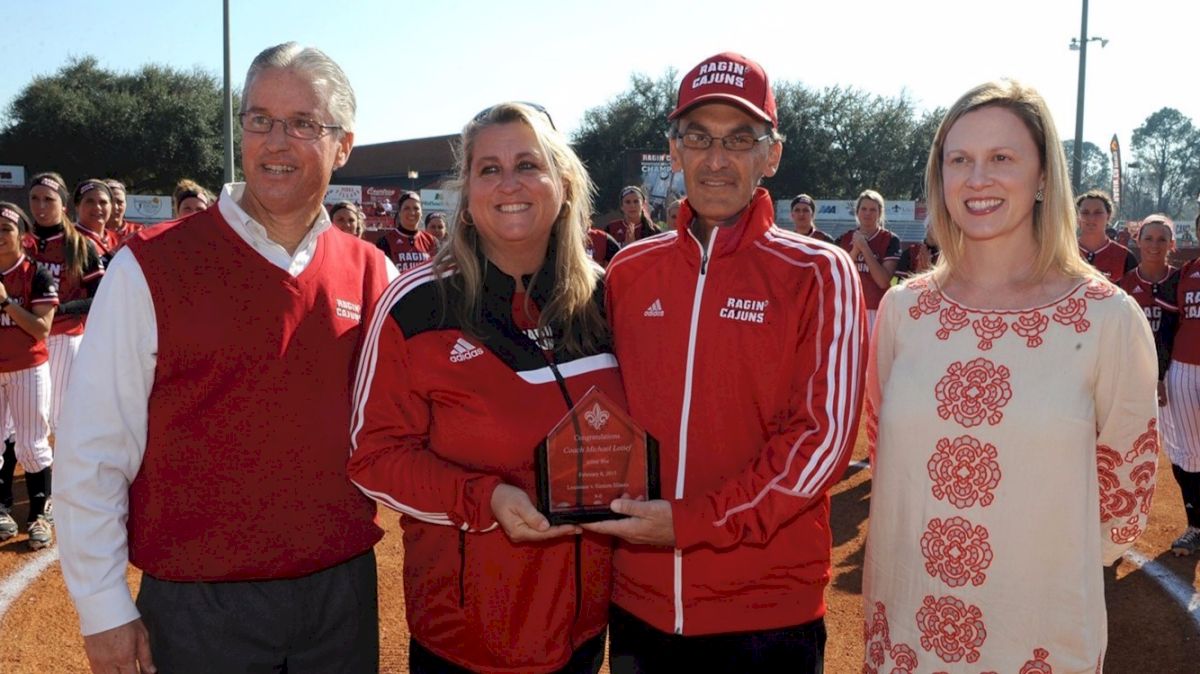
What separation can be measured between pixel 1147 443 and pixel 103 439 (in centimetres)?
275

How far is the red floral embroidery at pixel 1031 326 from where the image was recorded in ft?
7.77

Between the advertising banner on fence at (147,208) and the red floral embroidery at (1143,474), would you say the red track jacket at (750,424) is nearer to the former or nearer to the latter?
the red floral embroidery at (1143,474)

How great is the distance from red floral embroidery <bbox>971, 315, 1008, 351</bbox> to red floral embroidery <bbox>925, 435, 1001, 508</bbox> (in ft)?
0.86

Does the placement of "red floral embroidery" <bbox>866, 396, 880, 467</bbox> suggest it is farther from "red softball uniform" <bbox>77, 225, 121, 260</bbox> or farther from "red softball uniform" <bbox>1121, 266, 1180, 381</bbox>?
"red softball uniform" <bbox>77, 225, 121, 260</bbox>

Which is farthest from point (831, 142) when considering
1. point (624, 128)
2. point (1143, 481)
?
point (1143, 481)

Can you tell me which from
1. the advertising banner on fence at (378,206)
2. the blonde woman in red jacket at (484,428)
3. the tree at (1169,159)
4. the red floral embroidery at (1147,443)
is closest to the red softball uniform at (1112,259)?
the red floral embroidery at (1147,443)

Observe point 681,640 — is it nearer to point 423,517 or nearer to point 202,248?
point 423,517

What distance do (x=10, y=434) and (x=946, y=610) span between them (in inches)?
277

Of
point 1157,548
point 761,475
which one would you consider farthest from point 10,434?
point 1157,548

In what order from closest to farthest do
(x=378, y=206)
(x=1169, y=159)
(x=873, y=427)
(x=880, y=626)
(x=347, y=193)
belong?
(x=880, y=626), (x=873, y=427), (x=347, y=193), (x=378, y=206), (x=1169, y=159)

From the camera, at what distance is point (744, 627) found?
246 cm

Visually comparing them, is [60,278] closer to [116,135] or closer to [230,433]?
[230,433]

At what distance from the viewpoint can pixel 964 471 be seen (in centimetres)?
238

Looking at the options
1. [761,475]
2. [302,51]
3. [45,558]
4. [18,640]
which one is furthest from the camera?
[45,558]
